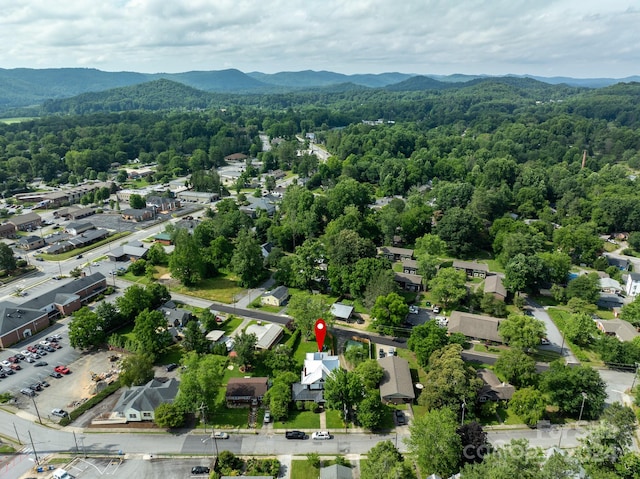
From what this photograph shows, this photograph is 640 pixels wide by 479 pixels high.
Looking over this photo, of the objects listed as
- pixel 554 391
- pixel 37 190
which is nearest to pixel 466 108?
pixel 37 190

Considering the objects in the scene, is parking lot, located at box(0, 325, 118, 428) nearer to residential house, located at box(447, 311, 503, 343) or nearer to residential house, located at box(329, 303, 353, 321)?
residential house, located at box(329, 303, 353, 321)

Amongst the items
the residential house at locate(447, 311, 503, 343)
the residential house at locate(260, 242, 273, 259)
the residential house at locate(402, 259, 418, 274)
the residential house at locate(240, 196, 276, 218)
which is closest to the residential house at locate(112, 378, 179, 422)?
the residential house at locate(447, 311, 503, 343)

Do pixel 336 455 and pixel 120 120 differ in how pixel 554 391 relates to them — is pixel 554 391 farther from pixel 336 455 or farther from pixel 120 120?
pixel 120 120

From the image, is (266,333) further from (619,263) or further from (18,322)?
(619,263)

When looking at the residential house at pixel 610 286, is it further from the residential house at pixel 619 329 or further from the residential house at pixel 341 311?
the residential house at pixel 341 311

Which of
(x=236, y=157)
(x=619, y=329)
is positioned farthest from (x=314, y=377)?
(x=236, y=157)

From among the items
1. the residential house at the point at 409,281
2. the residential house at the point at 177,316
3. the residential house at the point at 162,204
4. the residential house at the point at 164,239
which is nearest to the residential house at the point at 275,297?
the residential house at the point at 177,316
